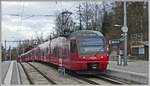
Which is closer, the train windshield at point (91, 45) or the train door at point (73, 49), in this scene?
the train windshield at point (91, 45)

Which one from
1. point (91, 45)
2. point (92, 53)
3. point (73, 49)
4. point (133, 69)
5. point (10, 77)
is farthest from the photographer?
point (133, 69)

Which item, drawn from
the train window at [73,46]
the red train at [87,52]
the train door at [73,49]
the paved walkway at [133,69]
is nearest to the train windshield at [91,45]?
the red train at [87,52]

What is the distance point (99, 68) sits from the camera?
815 inches

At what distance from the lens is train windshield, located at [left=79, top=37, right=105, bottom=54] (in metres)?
20.5

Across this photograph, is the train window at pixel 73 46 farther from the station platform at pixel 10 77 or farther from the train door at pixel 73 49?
the station platform at pixel 10 77

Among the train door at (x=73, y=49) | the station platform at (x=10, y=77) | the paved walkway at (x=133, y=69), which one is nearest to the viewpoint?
the station platform at (x=10, y=77)

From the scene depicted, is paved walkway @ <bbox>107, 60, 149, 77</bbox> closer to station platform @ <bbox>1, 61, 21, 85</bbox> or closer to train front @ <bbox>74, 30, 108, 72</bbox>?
train front @ <bbox>74, 30, 108, 72</bbox>

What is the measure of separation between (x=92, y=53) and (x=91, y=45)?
1.51ft

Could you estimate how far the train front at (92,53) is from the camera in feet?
66.9

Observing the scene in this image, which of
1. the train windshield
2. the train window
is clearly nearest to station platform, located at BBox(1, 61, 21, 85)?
the train window

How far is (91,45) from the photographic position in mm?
20625

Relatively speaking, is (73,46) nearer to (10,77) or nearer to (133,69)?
(10,77)

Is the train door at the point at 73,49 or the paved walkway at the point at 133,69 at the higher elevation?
the train door at the point at 73,49

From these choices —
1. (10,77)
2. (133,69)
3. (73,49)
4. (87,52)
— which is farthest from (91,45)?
(10,77)
